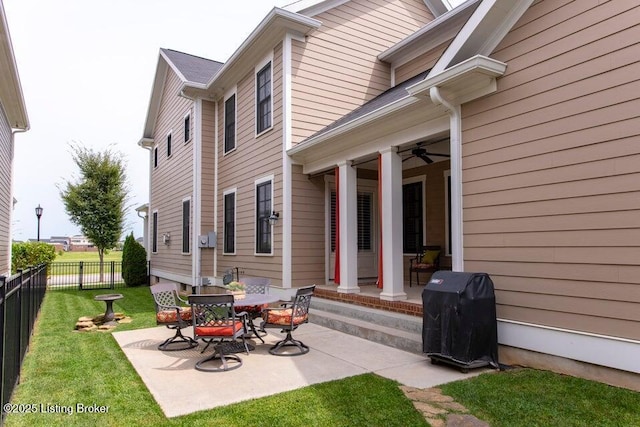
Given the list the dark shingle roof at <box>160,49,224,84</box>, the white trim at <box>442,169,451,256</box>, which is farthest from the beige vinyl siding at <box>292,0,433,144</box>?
the dark shingle roof at <box>160,49,224,84</box>

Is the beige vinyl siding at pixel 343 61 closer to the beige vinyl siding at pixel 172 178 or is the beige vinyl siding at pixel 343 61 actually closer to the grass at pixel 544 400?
the beige vinyl siding at pixel 172 178

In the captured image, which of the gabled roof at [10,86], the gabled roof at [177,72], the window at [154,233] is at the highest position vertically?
the gabled roof at [177,72]

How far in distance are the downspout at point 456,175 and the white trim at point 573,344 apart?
2.94 ft

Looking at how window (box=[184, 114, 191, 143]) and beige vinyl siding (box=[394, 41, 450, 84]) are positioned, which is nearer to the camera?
beige vinyl siding (box=[394, 41, 450, 84])

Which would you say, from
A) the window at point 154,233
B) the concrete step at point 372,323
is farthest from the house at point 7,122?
the concrete step at point 372,323

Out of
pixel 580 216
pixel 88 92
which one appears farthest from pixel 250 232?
pixel 88 92

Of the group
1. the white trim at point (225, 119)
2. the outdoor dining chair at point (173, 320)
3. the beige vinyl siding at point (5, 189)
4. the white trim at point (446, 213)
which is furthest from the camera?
the white trim at point (225, 119)

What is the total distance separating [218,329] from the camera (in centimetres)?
486

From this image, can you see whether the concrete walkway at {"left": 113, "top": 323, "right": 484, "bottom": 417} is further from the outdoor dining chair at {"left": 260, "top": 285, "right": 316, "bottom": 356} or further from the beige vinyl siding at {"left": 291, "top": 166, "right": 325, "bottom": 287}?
the beige vinyl siding at {"left": 291, "top": 166, "right": 325, "bottom": 287}

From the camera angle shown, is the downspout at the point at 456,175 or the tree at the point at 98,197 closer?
the downspout at the point at 456,175

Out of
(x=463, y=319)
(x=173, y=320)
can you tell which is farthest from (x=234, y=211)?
(x=463, y=319)

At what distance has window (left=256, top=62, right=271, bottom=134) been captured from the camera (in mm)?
9402

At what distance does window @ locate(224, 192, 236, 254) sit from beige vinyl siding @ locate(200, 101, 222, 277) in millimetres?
486

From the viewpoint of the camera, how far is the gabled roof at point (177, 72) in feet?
40.3
